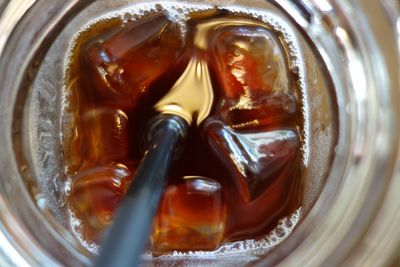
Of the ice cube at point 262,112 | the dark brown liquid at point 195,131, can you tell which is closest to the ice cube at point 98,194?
the dark brown liquid at point 195,131

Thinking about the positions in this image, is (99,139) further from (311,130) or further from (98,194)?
(311,130)

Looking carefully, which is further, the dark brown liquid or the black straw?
the dark brown liquid

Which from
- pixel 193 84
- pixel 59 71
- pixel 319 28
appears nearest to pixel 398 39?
pixel 319 28

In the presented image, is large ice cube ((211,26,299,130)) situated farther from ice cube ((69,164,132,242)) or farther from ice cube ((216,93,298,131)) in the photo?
ice cube ((69,164,132,242))

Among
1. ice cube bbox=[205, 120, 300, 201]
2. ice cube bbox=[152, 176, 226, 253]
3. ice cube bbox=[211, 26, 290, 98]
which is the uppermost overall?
ice cube bbox=[211, 26, 290, 98]

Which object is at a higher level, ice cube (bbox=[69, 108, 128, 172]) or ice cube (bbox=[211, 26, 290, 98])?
ice cube (bbox=[211, 26, 290, 98])

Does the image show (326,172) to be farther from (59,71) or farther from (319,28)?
(59,71)

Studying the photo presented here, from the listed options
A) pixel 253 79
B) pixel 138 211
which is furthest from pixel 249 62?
pixel 138 211

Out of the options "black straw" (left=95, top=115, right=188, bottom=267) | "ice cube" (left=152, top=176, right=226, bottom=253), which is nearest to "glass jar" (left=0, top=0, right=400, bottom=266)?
"ice cube" (left=152, top=176, right=226, bottom=253)
